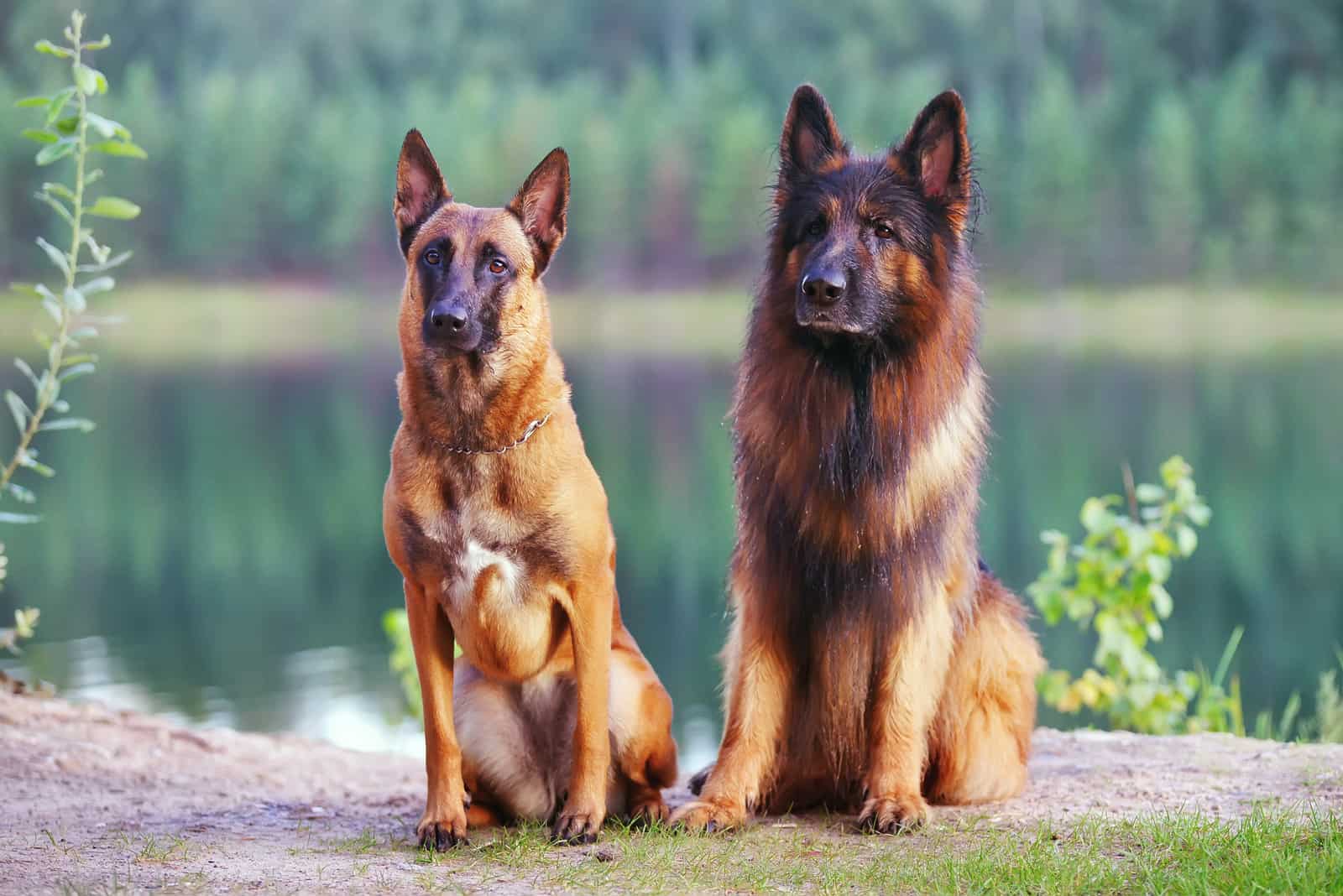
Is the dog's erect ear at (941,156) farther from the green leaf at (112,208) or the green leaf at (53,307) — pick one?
the green leaf at (53,307)

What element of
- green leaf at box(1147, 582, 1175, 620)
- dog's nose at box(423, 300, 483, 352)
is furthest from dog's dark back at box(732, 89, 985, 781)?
green leaf at box(1147, 582, 1175, 620)

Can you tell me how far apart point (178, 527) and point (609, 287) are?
21.6 m

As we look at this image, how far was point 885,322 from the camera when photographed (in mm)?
4367

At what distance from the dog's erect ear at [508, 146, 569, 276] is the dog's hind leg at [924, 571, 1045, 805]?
1819mm

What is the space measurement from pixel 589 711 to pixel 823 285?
1.42 meters

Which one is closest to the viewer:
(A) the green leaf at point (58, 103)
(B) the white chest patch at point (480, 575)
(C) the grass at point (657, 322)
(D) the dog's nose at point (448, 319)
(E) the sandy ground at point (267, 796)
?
(E) the sandy ground at point (267, 796)

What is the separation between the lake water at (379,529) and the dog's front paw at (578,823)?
172 cm

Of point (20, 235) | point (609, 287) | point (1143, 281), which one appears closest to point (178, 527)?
point (609, 287)

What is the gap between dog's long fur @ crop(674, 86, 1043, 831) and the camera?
14.4 feet

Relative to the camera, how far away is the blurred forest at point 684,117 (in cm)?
3766

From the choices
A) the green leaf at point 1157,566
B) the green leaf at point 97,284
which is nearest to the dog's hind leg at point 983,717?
the green leaf at point 1157,566

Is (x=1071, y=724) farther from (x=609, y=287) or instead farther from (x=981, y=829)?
(x=609, y=287)

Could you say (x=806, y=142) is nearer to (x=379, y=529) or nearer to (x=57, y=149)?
(x=57, y=149)

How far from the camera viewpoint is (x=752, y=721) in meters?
4.55
